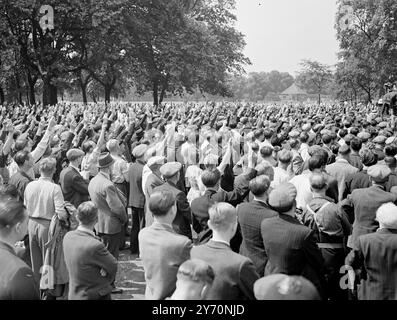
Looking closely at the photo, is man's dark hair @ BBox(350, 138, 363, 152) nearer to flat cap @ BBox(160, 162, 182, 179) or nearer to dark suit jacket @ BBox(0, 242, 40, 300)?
flat cap @ BBox(160, 162, 182, 179)

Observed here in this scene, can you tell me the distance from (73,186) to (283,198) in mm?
3401

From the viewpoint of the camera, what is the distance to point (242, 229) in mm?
4938

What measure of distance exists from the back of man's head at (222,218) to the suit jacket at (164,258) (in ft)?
1.11

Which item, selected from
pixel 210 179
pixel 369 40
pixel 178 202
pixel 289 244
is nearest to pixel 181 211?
pixel 178 202

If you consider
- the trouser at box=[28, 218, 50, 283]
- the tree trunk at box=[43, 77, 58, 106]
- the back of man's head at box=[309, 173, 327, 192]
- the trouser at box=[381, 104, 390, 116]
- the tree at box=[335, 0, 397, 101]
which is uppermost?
the tree at box=[335, 0, 397, 101]

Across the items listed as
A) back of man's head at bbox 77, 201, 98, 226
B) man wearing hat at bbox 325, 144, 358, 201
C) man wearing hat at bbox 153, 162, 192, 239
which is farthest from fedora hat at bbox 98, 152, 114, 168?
man wearing hat at bbox 325, 144, 358, 201

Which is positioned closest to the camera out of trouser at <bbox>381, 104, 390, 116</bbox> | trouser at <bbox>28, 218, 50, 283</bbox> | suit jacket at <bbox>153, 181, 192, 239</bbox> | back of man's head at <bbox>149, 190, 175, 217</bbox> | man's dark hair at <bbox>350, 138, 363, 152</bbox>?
back of man's head at <bbox>149, 190, 175, 217</bbox>

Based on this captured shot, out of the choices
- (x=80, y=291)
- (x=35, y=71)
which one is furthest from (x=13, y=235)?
(x=35, y=71)

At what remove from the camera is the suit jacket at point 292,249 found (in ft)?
13.8

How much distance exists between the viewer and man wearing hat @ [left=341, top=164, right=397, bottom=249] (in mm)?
5445

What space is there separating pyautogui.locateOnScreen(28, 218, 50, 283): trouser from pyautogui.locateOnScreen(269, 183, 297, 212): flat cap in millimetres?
2819

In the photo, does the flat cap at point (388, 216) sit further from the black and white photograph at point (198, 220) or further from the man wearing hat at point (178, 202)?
the man wearing hat at point (178, 202)
